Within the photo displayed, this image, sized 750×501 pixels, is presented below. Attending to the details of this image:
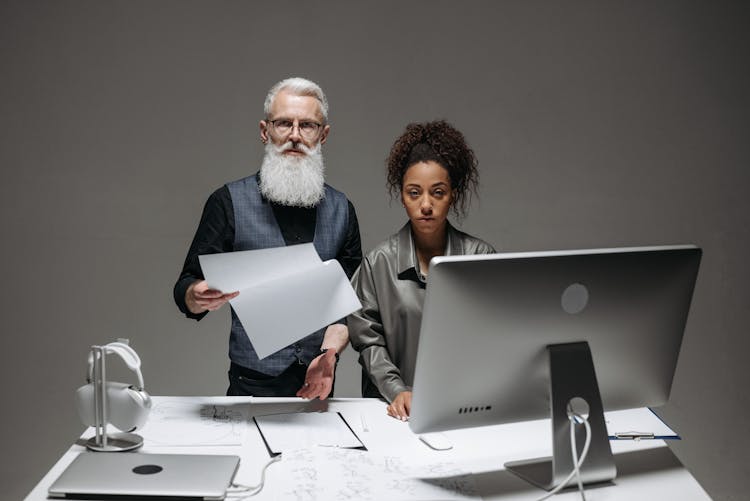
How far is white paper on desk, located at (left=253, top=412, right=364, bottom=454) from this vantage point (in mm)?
1742

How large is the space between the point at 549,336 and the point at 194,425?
3.14 ft

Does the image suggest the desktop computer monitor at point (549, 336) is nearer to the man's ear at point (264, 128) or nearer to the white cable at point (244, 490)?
the white cable at point (244, 490)

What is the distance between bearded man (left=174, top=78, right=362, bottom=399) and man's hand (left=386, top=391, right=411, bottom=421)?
31 centimetres

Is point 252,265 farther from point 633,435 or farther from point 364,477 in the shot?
point 633,435

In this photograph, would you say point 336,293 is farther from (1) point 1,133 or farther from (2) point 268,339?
(1) point 1,133

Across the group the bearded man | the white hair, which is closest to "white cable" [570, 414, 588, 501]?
the bearded man

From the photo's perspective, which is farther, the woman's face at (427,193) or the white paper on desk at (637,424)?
the woman's face at (427,193)

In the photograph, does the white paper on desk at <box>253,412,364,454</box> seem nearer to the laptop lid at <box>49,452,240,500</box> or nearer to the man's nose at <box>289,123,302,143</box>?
the laptop lid at <box>49,452,240,500</box>

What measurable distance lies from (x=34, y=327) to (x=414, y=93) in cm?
221

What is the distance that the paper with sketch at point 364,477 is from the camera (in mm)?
1483

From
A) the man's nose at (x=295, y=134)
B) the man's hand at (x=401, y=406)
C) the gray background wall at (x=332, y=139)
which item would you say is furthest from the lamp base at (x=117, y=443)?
the gray background wall at (x=332, y=139)

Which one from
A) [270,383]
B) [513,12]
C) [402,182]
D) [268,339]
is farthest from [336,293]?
[513,12]

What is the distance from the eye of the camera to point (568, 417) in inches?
61.2

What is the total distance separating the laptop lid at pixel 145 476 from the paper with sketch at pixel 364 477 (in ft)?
0.39
